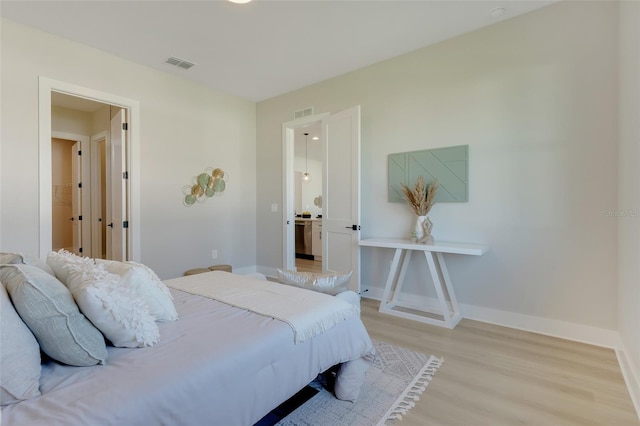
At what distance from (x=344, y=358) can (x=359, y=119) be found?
2.72m

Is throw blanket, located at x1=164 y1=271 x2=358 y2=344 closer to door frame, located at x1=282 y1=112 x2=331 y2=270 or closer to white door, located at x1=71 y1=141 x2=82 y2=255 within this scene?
door frame, located at x1=282 y1=112 x2=331 y2=270

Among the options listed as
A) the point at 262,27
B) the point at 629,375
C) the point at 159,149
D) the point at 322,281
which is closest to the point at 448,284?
the point at 629,375

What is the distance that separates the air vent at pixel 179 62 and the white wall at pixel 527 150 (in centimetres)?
238

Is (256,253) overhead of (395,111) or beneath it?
beneath

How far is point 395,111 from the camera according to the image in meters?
3.67

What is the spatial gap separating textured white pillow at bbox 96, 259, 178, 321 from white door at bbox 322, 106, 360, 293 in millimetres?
2475

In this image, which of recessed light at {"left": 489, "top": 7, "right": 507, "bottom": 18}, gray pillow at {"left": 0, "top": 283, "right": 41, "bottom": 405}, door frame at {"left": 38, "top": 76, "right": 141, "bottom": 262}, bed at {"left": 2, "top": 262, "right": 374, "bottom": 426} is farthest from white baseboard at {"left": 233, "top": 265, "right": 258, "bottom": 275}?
recessed light at {"left": 489, "top": 7, "right": 507, "bottom": 18}

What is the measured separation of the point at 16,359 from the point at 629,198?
3.24 meters

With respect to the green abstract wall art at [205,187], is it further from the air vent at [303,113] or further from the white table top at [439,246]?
the white table top at [439,246]

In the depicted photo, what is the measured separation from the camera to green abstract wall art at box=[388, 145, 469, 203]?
3182 millimetres

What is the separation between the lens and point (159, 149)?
13.3 feet

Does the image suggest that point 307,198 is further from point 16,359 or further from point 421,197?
point 16,359

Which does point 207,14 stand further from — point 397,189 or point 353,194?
point 397,189

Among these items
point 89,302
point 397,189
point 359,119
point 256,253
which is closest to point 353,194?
point 397,189
